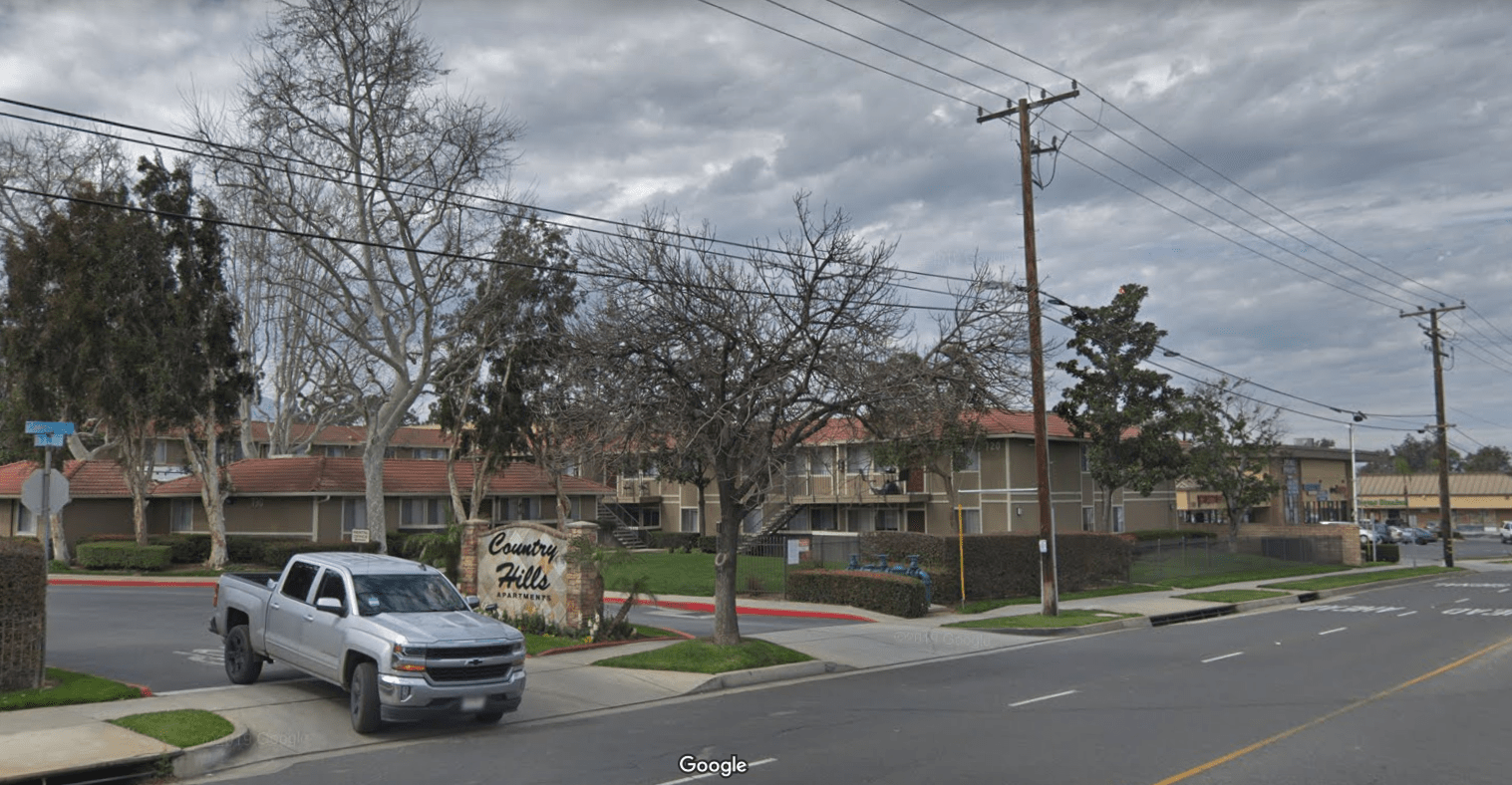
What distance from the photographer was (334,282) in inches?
1639

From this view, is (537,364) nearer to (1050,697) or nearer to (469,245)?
(469,245)

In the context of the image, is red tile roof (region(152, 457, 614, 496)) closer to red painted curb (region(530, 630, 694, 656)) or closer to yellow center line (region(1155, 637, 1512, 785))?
red painted curb (region(530, 630, 694, 656))

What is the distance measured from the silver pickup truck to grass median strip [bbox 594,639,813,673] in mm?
3421

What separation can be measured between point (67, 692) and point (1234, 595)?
30.9m

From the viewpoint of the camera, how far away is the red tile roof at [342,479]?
45.3 m

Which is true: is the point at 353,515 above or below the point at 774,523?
above

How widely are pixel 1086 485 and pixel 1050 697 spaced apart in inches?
1493

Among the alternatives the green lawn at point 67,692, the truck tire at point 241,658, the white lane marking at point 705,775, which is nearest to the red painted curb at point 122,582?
the truck tire at point 241,658

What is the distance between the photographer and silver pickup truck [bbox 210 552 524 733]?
11.6 m

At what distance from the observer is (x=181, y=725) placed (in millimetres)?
11211

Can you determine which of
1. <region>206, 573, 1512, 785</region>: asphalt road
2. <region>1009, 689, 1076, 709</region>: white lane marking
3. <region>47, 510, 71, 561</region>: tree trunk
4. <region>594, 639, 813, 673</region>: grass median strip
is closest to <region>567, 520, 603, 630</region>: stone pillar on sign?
<region>594, 639, 813, 673</region>: grass median strip

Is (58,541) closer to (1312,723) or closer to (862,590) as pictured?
(862,590)

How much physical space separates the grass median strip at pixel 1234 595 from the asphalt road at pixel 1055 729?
12.7 meters

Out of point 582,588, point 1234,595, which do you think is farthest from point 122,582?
point 1234,595
